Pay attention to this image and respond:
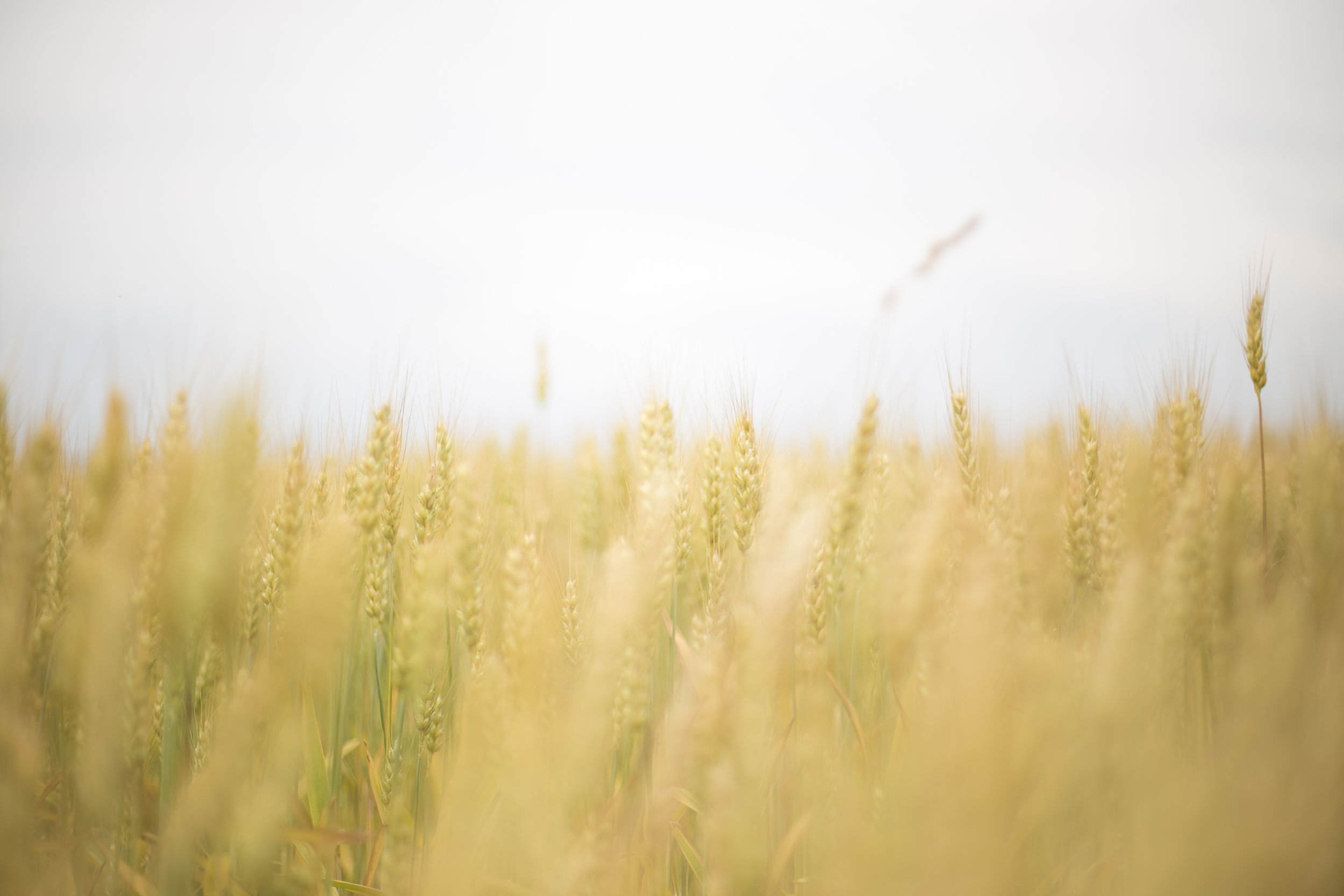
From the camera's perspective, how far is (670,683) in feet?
5.22

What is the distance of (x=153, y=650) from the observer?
1102mm

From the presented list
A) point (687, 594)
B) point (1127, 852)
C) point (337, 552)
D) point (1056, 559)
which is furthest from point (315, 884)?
point (1056, 559)

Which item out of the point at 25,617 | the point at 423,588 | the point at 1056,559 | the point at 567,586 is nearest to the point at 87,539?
Result: the point at 25,617

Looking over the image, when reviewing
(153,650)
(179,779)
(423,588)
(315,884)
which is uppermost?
(423,588)

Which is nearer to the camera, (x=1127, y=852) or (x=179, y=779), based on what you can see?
(x=1127, y=852)

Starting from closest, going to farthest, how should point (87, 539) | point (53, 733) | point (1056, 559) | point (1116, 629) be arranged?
1. point (1116, 629)
2. point (87, 539)
3. point (53, 733)
4. point (1056, 559)

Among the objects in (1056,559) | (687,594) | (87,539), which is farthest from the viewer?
(687,594)

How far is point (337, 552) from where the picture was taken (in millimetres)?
1115

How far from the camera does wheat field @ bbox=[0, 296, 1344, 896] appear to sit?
81 cm

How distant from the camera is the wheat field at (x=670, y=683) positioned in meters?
0.81

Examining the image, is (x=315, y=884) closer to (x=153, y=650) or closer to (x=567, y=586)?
(x=153, y=650)

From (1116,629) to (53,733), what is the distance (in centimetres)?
235

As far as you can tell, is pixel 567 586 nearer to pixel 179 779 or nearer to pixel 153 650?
pixel 153 650

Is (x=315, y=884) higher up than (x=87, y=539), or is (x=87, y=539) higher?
(x=87, y=539)
